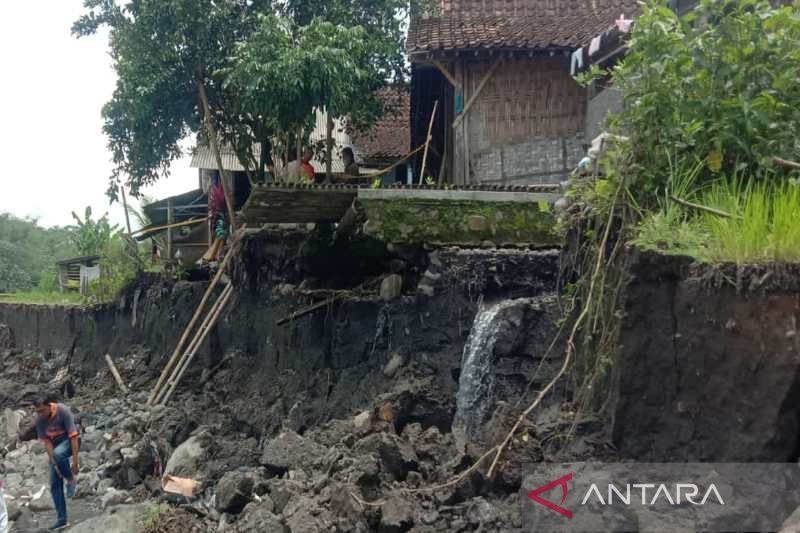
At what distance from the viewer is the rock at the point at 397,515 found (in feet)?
20.6

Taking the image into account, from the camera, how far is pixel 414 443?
25.9 feet

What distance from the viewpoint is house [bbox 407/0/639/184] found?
1308 centimetres

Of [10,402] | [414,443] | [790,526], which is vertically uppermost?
[790,526]

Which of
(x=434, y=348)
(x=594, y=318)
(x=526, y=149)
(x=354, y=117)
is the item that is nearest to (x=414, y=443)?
(x=434, y=348)

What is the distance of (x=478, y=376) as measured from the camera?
881 cm

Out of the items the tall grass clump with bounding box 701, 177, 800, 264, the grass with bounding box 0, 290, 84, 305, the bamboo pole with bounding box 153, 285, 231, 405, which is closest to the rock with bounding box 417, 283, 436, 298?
the tall grass clump with bounding box 701, 177, 800, 264

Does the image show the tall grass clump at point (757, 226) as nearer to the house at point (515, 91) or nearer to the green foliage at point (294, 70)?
the house at point (515, 91)

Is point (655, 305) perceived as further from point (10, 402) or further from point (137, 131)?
point (10, 402)

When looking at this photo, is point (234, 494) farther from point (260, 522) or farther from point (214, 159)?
point (214, 159)

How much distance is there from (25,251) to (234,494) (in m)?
40.7

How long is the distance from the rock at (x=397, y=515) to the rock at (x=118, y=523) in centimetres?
418

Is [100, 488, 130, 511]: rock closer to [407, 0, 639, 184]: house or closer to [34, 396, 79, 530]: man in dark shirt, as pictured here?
[34, 396, 79, 530]: man in dark shirt

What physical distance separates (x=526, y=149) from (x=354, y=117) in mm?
3764

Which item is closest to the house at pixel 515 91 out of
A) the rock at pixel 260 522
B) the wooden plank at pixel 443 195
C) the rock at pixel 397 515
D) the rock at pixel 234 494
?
the wooden plank at pixel 443 195
